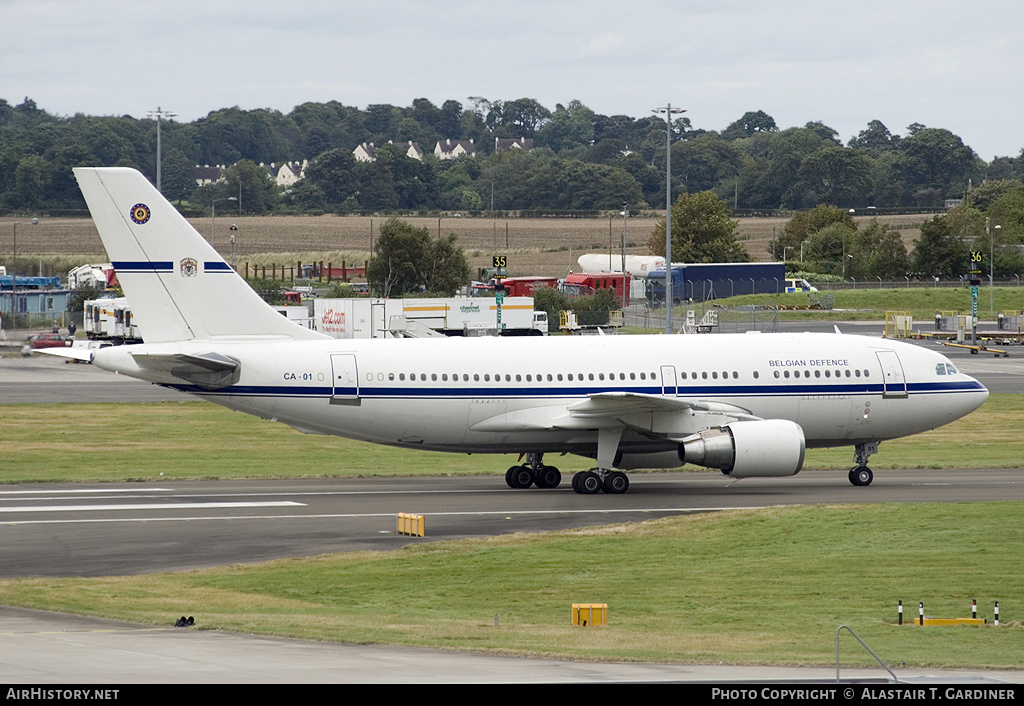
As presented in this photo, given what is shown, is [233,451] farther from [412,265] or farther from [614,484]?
[412,265]

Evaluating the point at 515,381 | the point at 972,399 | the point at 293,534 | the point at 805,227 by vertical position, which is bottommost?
the point at 293,534

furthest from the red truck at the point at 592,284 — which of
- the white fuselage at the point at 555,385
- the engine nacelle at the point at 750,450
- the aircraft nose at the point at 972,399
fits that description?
the engine nacelle at the point at 750,450

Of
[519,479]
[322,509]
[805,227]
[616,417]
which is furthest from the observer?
[805,227]

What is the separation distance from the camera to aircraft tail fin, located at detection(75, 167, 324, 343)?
109 feet

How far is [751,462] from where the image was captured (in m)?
33.4

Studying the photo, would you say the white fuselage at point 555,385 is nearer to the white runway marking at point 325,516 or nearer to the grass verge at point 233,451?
the white runway marking at point 325,516

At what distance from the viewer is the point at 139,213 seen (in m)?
33.3

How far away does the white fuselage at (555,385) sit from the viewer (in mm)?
33656

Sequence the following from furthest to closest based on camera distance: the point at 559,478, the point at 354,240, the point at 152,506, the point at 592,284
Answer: the point at 354,240 → the point at 592,284 → the point at 559,478 → the point at 152,506

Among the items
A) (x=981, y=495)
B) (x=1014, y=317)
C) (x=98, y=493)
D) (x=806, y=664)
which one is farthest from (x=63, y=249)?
(x=806, y=664)

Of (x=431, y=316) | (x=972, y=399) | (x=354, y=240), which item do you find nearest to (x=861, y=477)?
(x=972, y=399)

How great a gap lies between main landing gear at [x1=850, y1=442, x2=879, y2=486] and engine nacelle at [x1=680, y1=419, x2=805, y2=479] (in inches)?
119

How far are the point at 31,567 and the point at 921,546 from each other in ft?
56.5

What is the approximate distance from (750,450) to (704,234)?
108199 millimetres
